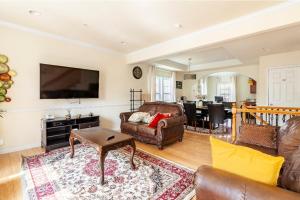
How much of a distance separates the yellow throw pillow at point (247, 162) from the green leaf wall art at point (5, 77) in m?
3.79

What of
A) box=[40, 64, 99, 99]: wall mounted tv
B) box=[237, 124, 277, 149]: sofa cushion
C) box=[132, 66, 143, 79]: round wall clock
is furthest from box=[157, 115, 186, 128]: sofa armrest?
box=[132, 66, 143, 79]: round wall clock

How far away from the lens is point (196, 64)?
7.57m

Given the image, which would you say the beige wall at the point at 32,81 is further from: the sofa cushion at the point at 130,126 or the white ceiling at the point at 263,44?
the white ceiling at the point at 263,44

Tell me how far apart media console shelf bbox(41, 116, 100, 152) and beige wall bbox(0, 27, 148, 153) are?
39 centimetres

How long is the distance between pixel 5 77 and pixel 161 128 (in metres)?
3.25

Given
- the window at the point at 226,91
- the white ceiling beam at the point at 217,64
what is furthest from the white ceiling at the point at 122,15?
the window at the point at 226,91

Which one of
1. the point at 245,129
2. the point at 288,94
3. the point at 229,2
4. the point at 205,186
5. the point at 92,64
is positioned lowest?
the point at 205,186

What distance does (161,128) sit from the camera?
3.51 meters

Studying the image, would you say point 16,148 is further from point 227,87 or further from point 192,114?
point 227,87

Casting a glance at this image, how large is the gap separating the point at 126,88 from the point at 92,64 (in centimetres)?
138

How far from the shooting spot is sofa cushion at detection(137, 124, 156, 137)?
3.66 meters

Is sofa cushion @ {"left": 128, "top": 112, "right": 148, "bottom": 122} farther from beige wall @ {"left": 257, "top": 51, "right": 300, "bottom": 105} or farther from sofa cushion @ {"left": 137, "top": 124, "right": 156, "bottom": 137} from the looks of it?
beige wall @ {"left": 257, "top": 51, "right": 300, "bottom": 105}

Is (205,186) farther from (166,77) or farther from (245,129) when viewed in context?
(166,77)

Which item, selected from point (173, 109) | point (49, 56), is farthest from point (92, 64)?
point (173, 109)
